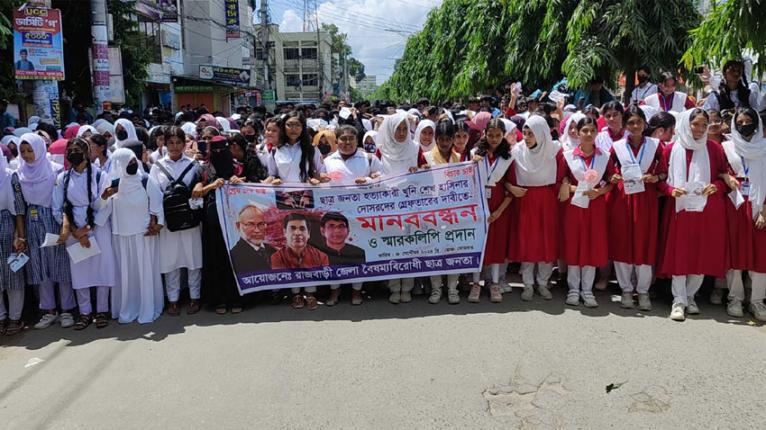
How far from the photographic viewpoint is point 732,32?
201 inches

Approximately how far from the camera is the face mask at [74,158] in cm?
512

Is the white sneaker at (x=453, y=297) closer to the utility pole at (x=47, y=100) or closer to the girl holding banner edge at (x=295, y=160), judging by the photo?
the girl holding banner edge at (x=295, y=160)

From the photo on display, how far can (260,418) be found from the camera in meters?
3.49

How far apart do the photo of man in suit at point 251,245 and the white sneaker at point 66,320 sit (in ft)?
5.05

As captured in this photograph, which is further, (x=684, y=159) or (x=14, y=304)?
(x=14, y=304)

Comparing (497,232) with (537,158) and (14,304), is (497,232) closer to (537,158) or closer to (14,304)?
(537,158)

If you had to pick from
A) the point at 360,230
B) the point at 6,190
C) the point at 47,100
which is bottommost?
the point at 360,230

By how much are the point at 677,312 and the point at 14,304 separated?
5.90 meters

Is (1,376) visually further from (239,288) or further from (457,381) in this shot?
(457,381)

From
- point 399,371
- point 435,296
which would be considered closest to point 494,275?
point 435,296

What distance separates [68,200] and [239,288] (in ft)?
5.52

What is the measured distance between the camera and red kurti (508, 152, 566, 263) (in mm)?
5516

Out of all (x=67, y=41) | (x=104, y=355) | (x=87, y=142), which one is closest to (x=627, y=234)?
(x=104, y=355)

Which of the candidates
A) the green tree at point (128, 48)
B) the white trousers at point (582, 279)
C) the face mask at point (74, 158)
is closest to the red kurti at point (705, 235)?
the white trousers at point (582, 279)
